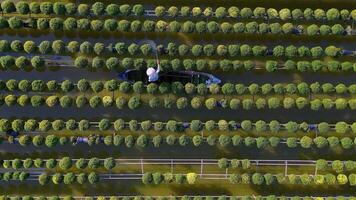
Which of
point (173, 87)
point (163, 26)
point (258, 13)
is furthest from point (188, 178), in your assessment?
point (258, 13)

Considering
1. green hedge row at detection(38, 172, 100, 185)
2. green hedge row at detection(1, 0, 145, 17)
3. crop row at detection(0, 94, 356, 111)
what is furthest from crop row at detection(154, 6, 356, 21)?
green hedge row at detection(38, 172, 100, 185)

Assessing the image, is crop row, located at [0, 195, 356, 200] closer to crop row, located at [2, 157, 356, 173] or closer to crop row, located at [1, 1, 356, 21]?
crop row, located at [2, 157, 356, 173]

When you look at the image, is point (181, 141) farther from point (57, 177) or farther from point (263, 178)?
point (57, 177)

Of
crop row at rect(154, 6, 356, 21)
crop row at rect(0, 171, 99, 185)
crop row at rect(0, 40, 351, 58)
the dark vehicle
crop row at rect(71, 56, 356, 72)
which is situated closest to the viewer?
crop row at rect(0, 171, 99, 185)

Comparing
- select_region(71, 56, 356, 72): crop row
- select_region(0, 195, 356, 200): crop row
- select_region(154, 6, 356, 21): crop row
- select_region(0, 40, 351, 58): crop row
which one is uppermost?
select_region(154, 6, 356, 21): crop row

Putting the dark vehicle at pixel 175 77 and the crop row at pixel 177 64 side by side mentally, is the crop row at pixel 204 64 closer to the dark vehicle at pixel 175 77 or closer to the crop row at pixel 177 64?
the crop row at pixel 177 64

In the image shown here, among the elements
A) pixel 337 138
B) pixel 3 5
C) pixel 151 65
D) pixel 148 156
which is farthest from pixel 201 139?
pixel 3 5

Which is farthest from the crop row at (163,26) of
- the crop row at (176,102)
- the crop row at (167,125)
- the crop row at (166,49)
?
the crop row at (167,125)

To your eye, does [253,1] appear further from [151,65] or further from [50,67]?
[50,67]
